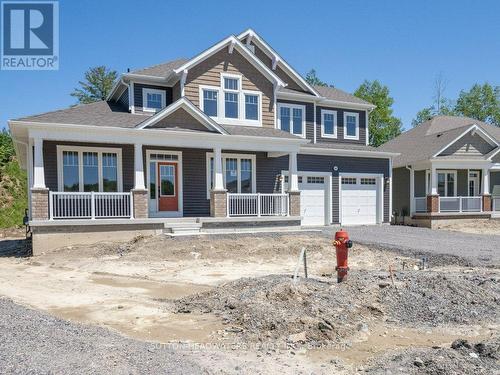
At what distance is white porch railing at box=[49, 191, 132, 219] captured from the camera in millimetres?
14359

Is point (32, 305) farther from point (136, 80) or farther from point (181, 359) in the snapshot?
point (136, 80)

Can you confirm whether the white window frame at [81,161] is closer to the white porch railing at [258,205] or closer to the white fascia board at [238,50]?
the white fascia board at [238,50]

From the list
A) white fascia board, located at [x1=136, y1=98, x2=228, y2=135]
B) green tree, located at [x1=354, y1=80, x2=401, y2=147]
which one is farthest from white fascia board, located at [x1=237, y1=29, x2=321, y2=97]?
green tree, located at [x1=354, y1=80, x2=401, y2=147]

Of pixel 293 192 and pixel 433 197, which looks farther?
pixel 433 197

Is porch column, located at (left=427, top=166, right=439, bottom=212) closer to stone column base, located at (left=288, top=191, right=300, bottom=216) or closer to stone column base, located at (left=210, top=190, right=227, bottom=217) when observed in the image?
stone column base, located at (left=288, top=191, right=300, bottom=216)

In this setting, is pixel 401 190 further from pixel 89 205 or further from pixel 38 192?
pixel 38 192

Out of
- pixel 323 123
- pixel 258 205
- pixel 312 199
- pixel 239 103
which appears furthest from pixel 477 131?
pixel 258 205

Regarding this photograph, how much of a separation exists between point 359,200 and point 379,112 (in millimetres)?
25596

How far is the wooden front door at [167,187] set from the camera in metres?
17.1

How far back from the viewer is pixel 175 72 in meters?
17.0

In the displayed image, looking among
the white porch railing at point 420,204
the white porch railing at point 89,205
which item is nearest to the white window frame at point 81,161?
the white porch railing at point 89,205

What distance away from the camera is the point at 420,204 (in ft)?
76.4

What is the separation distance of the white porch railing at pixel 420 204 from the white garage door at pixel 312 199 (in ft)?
20.1

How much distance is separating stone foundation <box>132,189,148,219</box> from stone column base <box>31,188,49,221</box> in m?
2.75
